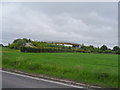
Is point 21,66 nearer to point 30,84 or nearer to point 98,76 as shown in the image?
point 30,84

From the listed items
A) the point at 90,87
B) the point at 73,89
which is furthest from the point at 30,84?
the point at 90,87

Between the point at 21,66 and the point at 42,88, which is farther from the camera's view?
the point at 21,66

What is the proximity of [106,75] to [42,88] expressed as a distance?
10.7ft

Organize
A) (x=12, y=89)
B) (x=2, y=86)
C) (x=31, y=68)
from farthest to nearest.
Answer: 1. (x=31, y=68)
2. (x=2, y=86)
3. (x=12, y=89)

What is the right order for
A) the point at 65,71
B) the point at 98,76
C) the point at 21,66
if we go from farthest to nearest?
the point at 21,66 → the point at 65,71 → the point at 98,76

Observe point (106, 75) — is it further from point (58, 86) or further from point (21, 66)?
point (21, 66)

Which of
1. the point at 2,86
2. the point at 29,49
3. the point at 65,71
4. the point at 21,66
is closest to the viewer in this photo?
the point at 2,86

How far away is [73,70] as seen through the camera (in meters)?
7.69

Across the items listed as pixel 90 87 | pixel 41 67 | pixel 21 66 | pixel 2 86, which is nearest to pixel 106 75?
pixel 90 87

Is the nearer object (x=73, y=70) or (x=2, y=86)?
(x=2, y=86)

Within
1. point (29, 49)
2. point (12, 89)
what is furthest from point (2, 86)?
point (29, 49)

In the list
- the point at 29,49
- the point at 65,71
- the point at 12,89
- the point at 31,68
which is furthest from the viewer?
the point at 29,49

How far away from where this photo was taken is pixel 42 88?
5.02 meters

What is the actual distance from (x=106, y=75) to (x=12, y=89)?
4.23m
